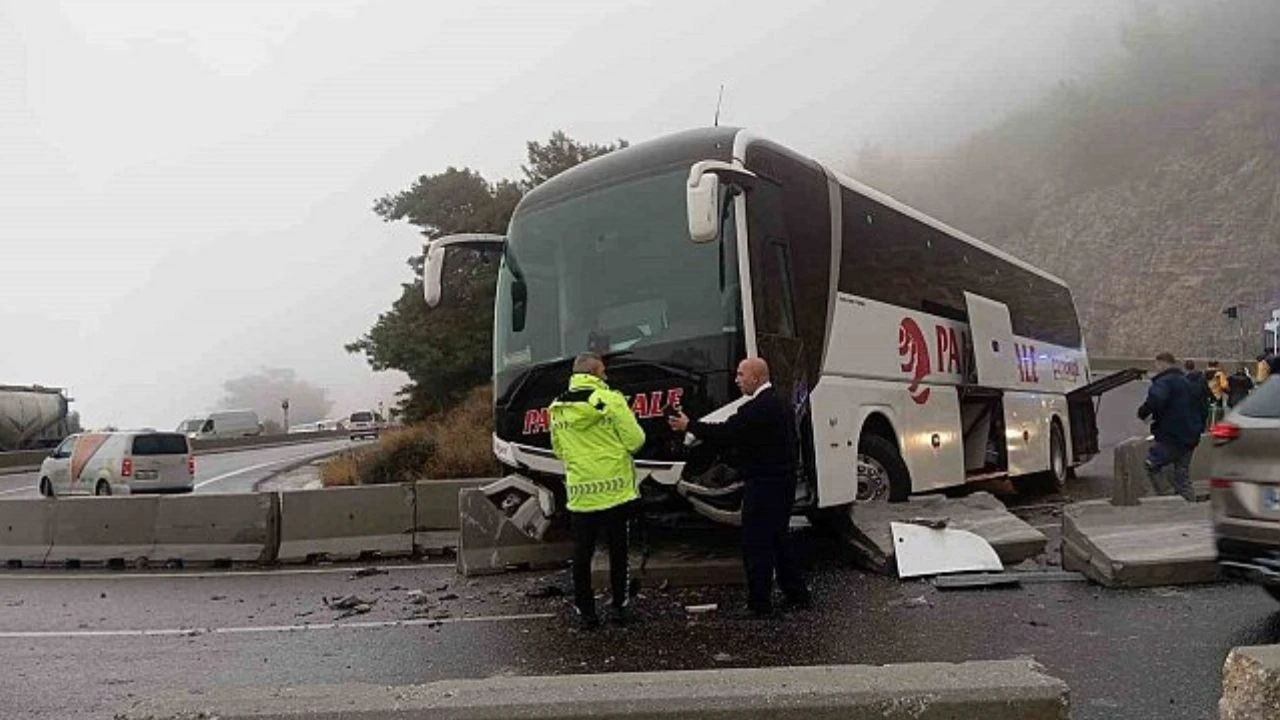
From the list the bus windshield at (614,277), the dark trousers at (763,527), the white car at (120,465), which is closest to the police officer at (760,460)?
the dark trousers at (763,527)

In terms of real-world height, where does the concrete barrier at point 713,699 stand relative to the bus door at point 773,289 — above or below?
below

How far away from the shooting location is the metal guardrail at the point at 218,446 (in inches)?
1357

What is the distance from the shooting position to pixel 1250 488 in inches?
212

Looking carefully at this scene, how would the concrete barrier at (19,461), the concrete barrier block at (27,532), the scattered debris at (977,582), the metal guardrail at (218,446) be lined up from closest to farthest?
the scattered debris at (977,582) < the concrete barrier block at (27,532) < the concrete barrier at (19,461) < the metal guardrail at (218,446)

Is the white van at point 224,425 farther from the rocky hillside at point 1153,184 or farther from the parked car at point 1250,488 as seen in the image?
the rocky hillside at point 1153,184

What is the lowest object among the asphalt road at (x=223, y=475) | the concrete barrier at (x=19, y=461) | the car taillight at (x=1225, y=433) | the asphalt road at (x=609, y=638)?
the asphalt road at (x=609, y=638)

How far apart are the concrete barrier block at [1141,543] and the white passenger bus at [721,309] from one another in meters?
1.72

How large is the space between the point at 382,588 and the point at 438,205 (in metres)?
19.7


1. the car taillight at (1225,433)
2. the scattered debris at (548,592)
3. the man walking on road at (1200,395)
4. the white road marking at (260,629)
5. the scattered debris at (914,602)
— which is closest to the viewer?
the car taillight at (1225,433)

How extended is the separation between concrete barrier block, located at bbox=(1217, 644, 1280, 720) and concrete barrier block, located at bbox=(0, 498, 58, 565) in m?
12.4

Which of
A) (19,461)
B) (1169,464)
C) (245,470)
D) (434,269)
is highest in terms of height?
(434,269)

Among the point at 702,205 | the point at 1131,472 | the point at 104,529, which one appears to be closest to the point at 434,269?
the point at 702,205

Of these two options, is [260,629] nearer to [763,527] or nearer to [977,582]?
[763,527]

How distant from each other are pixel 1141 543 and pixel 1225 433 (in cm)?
221
